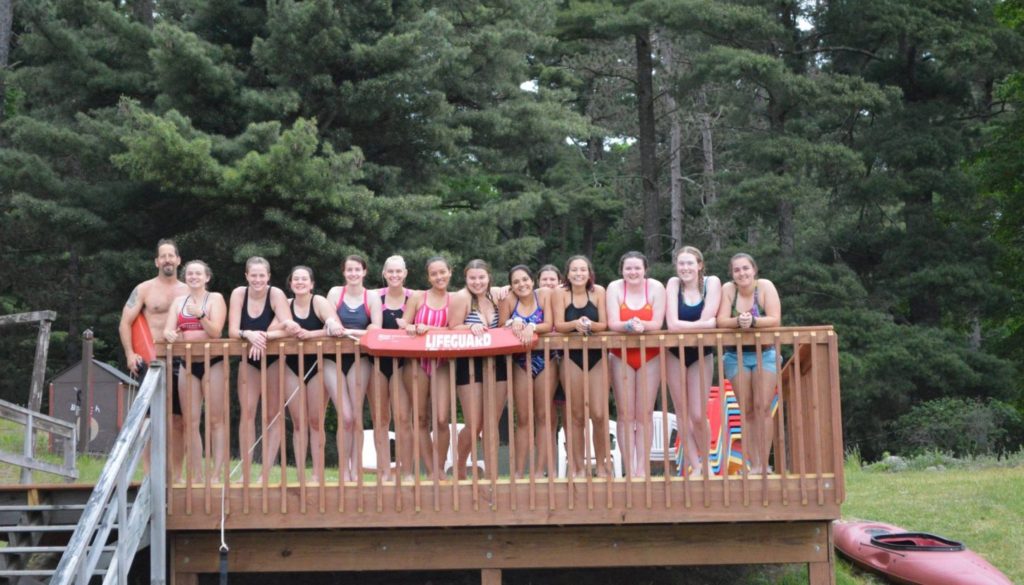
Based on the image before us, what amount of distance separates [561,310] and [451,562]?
1.73 metres

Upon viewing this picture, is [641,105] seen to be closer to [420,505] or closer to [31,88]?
[31,88]

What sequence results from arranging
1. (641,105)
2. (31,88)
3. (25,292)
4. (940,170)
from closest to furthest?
(31,88) → (25,292) → (940,170) → (641,105)

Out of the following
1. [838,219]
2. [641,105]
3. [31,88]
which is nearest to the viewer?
[31,88]

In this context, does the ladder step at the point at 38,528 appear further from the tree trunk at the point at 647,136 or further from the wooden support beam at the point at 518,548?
the tree trunk at the point at 647,136

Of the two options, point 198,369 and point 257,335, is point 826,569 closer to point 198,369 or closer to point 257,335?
point 257,335

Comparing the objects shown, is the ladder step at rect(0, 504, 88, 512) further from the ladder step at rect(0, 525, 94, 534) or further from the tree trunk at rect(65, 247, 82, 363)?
the tree trunk at rect(65, 247, 82, 363)

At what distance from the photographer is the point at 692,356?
7.23m

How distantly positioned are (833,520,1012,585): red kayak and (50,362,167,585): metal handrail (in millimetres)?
5021

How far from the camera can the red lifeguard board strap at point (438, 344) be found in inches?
278

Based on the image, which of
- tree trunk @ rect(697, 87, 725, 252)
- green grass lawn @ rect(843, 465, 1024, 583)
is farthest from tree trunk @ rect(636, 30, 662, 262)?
green grass lawn @ rect(843, 465, 1024, 583)

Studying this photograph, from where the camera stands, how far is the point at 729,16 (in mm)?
22984

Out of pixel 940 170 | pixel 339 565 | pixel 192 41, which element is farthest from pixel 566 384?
pixel 940 170

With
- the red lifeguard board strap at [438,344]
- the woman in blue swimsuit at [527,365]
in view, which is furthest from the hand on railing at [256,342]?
the woman in blue swimsuit at [527,365]

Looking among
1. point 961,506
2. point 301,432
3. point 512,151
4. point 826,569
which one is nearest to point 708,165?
point 512,151
